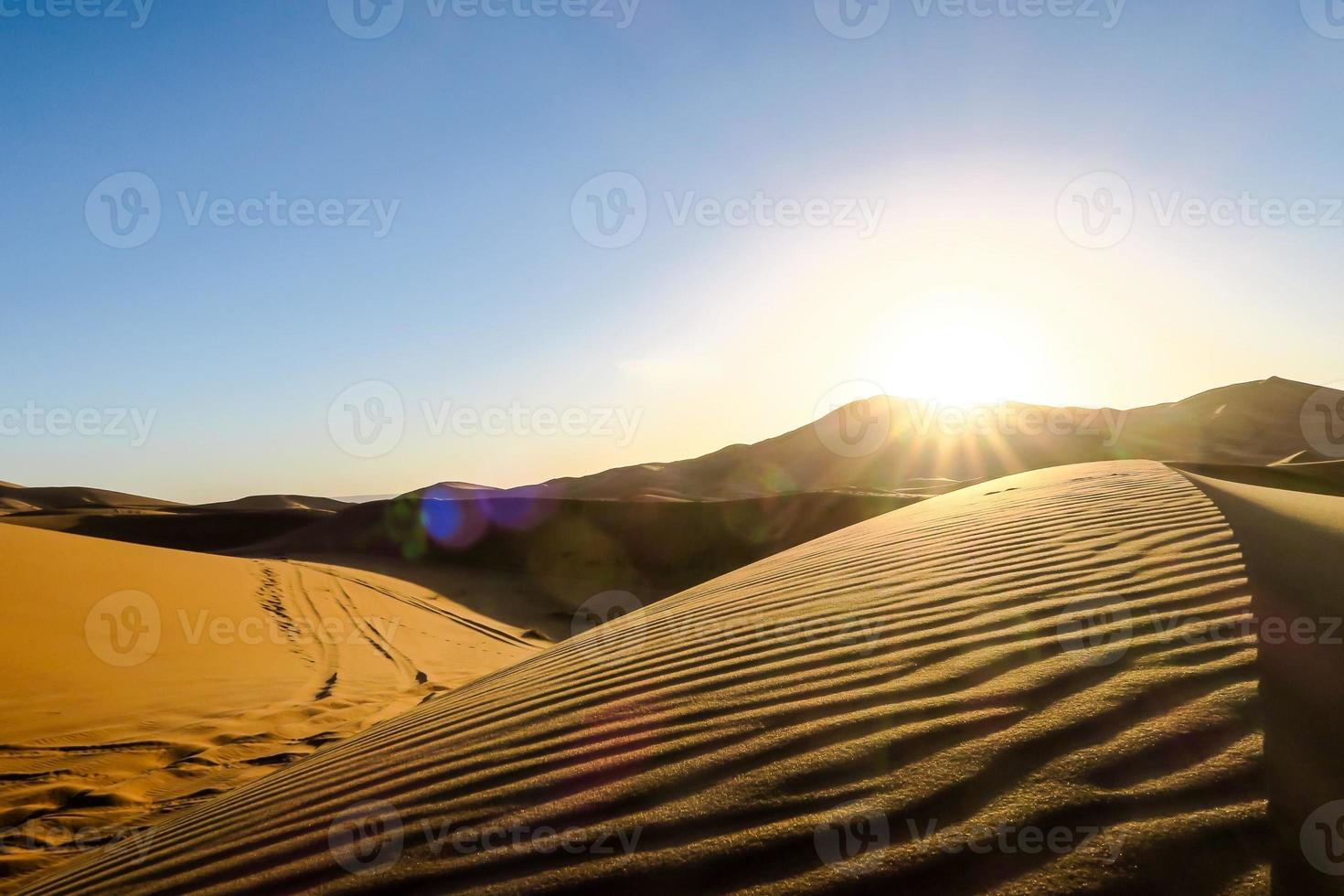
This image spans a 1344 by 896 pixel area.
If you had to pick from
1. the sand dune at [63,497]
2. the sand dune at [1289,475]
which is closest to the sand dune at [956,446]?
the sand dune at [63,497]

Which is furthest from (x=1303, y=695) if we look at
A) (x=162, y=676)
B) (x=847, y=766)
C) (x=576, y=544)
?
(x=576, y=544)

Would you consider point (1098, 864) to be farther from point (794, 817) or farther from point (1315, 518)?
point (1315, 518)

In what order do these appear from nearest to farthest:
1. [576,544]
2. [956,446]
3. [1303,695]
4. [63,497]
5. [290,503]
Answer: [1303,695]
[576,544]
[63,497]
[956,446]
[290,503]

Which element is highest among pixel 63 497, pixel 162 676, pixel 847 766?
pixel 63 497

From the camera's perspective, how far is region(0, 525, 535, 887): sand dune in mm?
4172

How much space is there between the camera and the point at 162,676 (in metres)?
6.46

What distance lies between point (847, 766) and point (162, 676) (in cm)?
677

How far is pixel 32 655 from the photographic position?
19.5ft

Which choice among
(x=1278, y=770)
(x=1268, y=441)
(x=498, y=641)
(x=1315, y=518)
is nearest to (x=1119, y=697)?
(x=1278, y=770)

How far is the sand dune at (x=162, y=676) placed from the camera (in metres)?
4.17

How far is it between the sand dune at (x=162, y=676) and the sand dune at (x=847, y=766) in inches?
47.7

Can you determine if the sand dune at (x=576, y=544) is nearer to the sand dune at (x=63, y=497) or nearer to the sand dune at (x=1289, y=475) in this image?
the sand dune at (x=1289, y=475)

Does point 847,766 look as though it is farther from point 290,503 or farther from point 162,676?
point 290,503

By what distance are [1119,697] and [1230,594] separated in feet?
3.21
